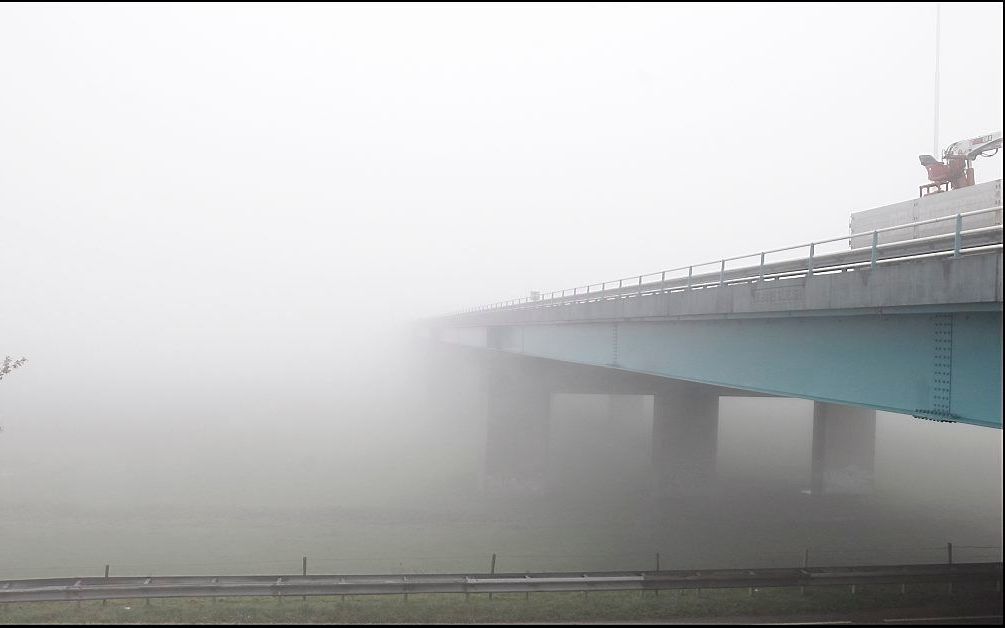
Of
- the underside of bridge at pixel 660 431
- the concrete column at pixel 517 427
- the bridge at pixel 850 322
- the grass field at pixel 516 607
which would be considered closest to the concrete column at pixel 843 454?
the underside of bridge at pixel 660 431

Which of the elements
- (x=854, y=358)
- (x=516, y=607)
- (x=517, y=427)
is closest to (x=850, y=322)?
(x=854, y=358)

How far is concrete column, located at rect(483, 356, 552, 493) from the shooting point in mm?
38125

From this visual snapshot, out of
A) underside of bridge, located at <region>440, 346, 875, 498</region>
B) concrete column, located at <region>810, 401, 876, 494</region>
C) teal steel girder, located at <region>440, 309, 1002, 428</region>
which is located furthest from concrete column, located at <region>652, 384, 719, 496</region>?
teal steel girder, located at <region>440, 309, 1002, 428</region>

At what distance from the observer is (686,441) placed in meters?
36.8

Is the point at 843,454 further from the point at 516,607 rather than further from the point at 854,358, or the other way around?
the point at 854,358

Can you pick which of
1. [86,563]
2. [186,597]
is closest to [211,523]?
[86,563]

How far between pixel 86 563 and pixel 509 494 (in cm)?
2020

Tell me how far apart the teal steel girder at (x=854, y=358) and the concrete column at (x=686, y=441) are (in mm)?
15422

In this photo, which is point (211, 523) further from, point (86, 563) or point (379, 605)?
point (379, 605)

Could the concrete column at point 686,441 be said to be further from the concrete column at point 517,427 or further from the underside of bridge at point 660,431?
the concrete column at point 517,427

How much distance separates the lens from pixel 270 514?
100.0 feet

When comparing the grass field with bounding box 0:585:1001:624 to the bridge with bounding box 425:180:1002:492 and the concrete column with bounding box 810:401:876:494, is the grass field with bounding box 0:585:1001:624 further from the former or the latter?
the concrete column with bounding box 810:401:876:494

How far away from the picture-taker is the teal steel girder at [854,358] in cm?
1027

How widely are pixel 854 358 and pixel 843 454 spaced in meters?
28.8
